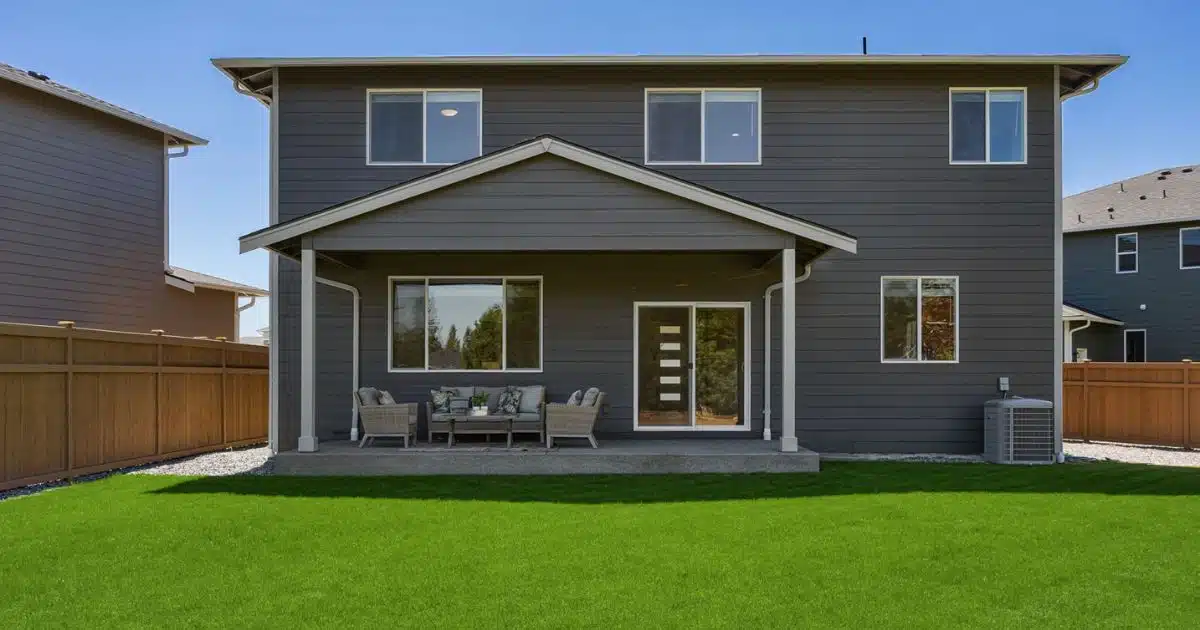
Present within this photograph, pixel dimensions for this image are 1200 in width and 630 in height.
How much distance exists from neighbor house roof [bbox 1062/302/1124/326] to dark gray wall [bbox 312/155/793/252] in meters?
12.6

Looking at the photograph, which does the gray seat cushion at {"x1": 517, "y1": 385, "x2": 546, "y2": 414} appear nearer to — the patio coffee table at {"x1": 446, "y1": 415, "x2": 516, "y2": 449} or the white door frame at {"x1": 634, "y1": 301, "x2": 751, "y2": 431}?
the patio coffee table at {"x1": 446, "y1": 415, "x2": 516, "y2": 449}

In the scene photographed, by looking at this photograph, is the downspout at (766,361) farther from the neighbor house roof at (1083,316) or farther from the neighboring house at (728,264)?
the neighbor house roof at (1083,316)

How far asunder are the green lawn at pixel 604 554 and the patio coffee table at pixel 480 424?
1.42 m

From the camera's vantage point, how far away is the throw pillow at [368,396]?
10.7m

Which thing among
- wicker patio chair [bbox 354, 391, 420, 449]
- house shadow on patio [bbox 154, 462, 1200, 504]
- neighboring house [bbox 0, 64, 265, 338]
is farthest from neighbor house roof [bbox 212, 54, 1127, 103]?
house shadow on patio [bbox 154, 462, 1200, 504]

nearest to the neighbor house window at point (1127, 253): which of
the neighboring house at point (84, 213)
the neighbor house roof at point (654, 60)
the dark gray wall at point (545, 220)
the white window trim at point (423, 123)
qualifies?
the neighbor house roof at point (654, 60)

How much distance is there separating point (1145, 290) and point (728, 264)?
14023mm

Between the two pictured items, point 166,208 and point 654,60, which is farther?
point 166,208

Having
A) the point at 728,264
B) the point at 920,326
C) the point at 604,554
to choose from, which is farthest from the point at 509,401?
the point at 920,326

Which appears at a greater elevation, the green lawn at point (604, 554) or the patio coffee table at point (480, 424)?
the patio coffee table at point (480, 424)

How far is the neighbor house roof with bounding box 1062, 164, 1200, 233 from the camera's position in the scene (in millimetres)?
20375

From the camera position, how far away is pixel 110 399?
389 inches

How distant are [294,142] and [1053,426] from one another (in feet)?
34.3

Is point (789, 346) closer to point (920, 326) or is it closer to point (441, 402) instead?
point (920, 326)
